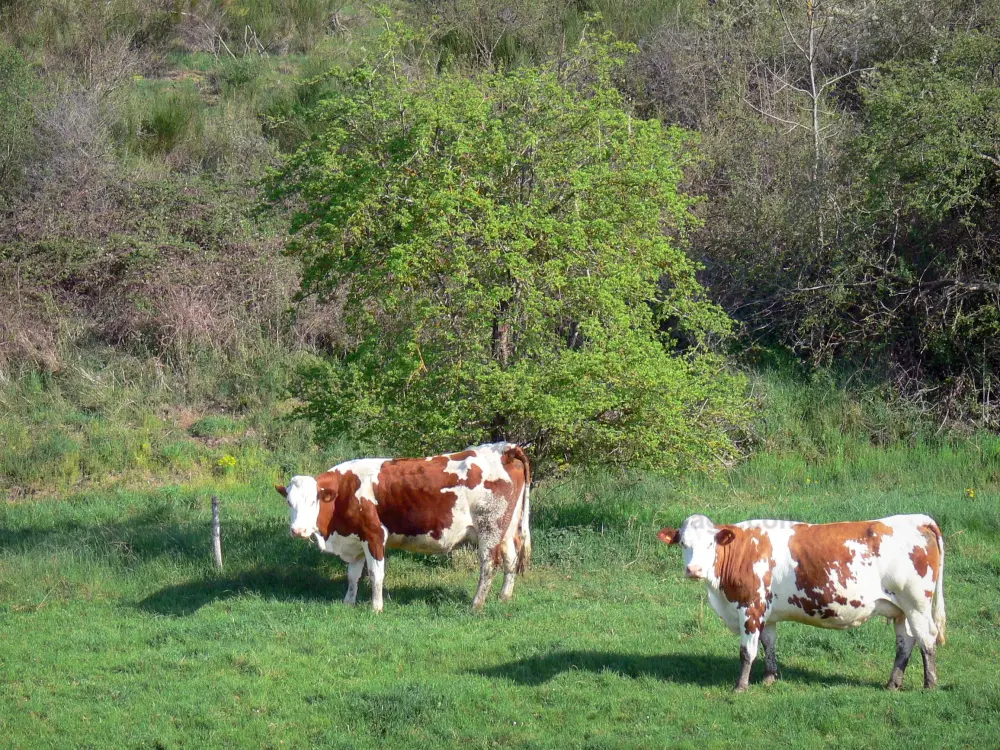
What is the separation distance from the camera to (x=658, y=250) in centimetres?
1341

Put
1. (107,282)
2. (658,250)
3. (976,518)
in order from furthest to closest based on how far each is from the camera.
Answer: (107,282), (976,518), (658,250)

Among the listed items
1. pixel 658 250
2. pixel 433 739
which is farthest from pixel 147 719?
pixel 658 250

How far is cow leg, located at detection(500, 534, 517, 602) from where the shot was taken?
40.8 ft

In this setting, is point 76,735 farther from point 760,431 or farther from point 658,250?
point 760,431

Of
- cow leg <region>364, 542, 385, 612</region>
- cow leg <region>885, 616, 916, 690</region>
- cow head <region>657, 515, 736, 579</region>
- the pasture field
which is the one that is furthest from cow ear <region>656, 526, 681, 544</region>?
cow leg <region>364, 542, 385, 612</region>

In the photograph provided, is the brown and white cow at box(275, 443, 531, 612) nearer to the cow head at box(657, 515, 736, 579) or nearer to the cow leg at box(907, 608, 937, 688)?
the cow head at box(657, 515, 736, 579)

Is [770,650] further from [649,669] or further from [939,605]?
[939,605]

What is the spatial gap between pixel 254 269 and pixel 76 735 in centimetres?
1589

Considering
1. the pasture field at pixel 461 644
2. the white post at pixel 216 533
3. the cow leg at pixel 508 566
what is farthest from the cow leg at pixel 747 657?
the white post at pixel 216 533

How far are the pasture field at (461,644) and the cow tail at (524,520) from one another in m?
0.25

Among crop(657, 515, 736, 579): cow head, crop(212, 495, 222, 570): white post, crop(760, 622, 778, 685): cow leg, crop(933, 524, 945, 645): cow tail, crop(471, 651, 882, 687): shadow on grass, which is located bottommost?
crop(212, 495, 222, 570): white post

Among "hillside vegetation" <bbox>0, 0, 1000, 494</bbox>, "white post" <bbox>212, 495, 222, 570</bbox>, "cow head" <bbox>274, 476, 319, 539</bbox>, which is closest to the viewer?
"cow head" <bbox>274, 476, 319, 539</bbox>

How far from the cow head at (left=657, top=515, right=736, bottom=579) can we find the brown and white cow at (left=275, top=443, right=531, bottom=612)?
322 centimetres

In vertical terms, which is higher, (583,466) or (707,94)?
(707,94)
